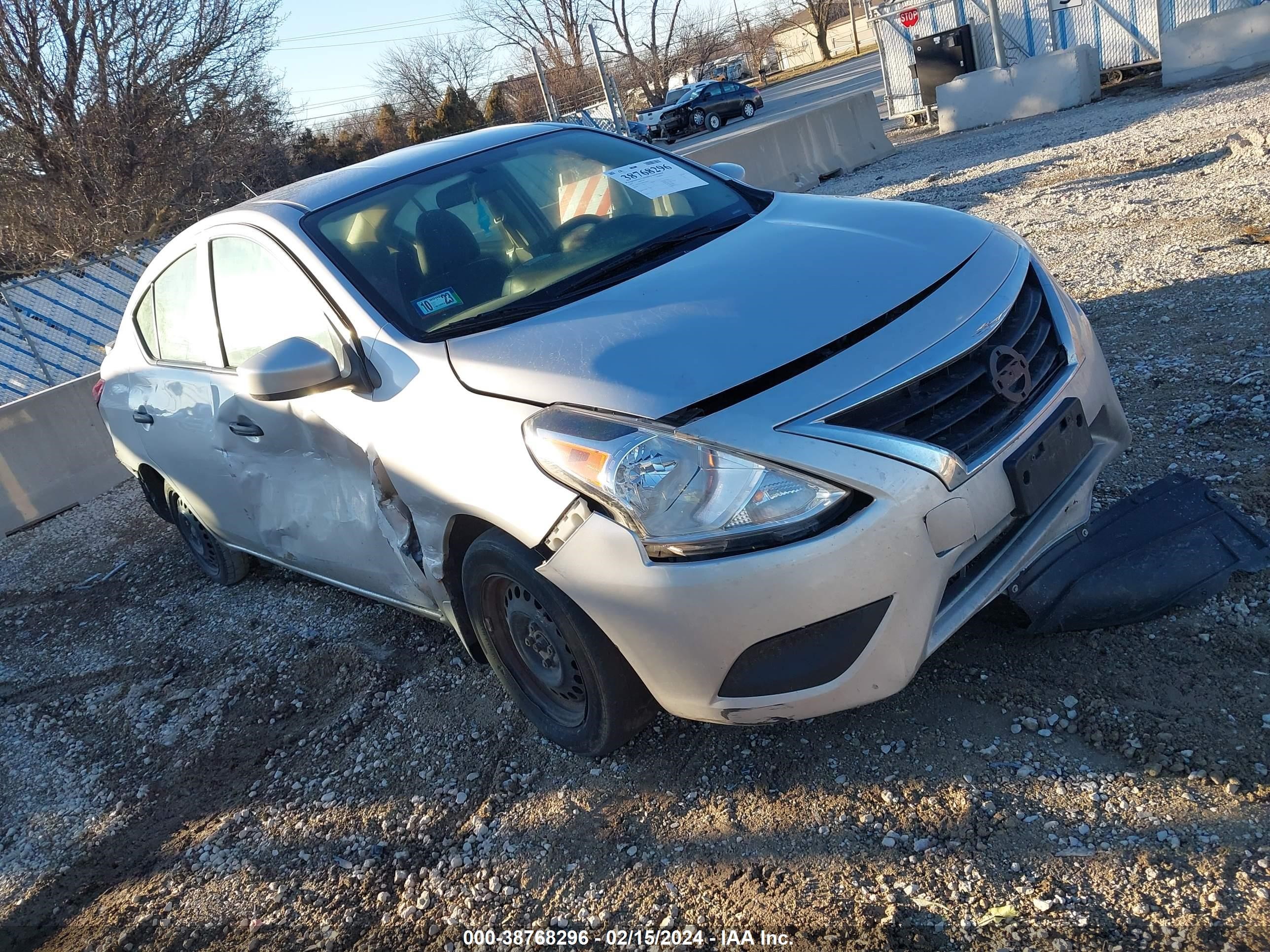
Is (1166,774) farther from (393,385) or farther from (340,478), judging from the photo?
(340,478)

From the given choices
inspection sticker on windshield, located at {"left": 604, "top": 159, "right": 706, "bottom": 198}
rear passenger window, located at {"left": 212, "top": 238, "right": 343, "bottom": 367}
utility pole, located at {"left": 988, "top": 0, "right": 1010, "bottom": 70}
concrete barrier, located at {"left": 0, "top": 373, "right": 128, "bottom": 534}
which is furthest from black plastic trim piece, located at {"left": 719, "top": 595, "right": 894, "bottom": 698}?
utility pole, located at {"left": 988, "top": 0, "right": 1010, "bottom": 70}

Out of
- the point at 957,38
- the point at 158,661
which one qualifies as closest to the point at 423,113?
the point at 957,38

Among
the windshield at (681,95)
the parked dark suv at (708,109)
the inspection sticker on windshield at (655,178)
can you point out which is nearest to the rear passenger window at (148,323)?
the inspection sticker on windshield at (655,178)

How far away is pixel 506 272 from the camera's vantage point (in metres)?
3.27

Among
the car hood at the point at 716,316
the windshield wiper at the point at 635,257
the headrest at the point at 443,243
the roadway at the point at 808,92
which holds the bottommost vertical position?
the roadway at the point at 808,92

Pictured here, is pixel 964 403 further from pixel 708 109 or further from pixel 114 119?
pixel 708 109

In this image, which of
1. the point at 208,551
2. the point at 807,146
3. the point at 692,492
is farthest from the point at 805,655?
the point at 807,146

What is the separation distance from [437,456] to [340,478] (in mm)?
654

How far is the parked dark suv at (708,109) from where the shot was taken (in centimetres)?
3394

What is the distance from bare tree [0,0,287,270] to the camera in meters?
17.2

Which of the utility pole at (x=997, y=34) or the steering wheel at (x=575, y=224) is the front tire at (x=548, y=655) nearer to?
the steering wheel at (x=575, y=224)

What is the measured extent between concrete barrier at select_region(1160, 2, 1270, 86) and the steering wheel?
49.3 ft

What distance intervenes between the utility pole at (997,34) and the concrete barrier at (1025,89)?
349 millimetres

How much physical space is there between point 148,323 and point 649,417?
10.7 feet
